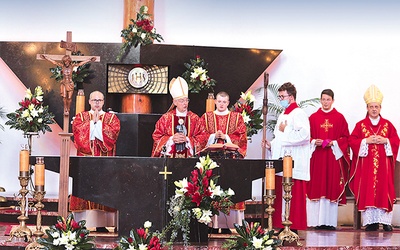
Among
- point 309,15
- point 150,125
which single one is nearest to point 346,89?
point 309,15

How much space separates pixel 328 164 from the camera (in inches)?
495

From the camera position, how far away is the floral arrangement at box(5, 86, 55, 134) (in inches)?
514

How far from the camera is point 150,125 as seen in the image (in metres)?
13.3

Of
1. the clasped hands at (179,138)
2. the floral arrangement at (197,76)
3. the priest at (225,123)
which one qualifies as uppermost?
the floral arrangement at (197,76)

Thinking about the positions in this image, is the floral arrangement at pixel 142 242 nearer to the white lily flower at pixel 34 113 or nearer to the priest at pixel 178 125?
the priest at pixel 178 125

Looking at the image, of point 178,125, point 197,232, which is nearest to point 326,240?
point 197,232

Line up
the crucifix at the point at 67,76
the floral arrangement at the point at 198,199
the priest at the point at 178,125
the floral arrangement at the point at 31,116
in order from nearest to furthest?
the floral arrangement at the point at 198,199
the crucifix at the point at 67,76
the priest at the point at 178,125
the floral arrangement at the point at 31,116

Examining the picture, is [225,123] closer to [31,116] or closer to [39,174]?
[39,174]

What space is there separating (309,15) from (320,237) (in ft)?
14.4

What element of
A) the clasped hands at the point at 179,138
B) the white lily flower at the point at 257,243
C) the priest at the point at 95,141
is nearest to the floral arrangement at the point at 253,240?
the white lily flower at the point at 257,243

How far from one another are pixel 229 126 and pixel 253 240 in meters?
2.90

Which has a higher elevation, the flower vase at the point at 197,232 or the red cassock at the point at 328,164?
the red cassock at the point at 328,164

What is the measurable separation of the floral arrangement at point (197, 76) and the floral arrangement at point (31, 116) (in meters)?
1.89

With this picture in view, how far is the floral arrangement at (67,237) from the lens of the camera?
8414mm
